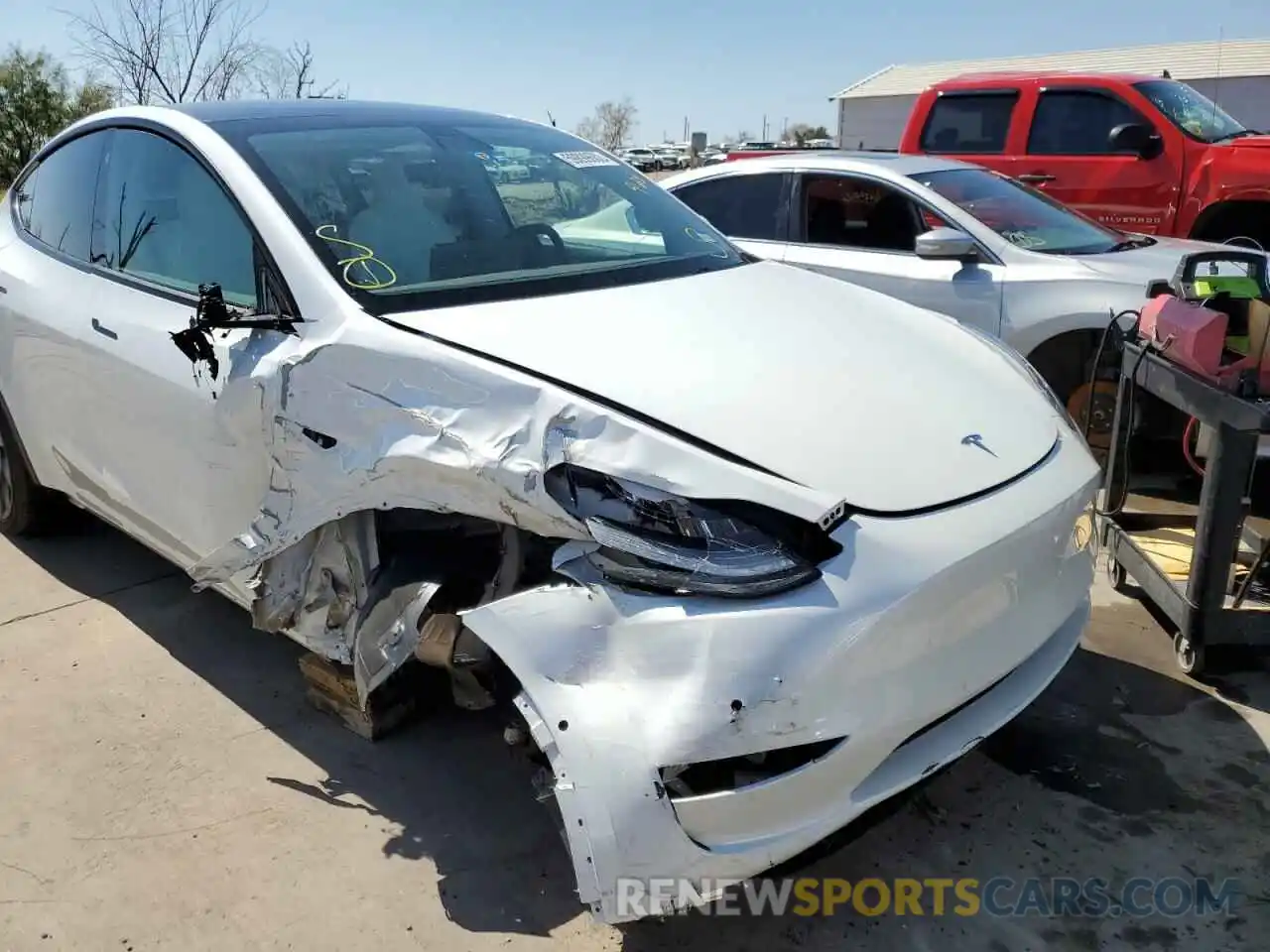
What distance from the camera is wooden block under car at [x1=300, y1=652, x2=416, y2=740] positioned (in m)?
2.89

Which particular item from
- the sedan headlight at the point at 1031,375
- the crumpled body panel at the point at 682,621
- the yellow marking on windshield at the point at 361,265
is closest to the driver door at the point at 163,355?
the yellow marking on windshield at the point at 361,265

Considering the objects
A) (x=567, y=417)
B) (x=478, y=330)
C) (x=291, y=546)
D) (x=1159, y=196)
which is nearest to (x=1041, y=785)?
(x=567, y=417)

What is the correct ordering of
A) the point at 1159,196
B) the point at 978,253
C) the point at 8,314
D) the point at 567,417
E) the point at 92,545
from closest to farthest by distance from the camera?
the point at 567,417 → the point at 8,314 → the point at 92,545 → the point at 978,253 → the point at 1159,196

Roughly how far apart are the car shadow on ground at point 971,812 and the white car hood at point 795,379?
2.37ft

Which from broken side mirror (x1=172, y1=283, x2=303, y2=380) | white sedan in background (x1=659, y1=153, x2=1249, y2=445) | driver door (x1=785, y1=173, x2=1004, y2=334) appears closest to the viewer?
broken side mirror (x1=172, y1=283, x2=303, y2=380)

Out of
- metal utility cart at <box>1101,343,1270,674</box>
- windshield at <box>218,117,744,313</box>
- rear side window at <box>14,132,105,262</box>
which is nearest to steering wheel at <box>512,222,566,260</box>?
windshield at <box>218,117,744,313</box>

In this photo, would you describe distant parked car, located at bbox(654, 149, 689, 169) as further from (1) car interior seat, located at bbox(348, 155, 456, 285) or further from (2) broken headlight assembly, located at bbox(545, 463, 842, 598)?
(2) broken headlight assembly, located at bbox(545, 463, 842, 598)

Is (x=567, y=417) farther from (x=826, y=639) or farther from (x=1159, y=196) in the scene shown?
(x=1159, y=196)

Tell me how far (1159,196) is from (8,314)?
279 inches

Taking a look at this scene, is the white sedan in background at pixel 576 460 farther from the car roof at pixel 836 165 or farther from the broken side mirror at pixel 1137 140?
the broken side mirror at pixel 1137 140

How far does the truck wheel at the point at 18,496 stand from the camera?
4094 mm

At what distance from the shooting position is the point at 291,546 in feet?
8.57

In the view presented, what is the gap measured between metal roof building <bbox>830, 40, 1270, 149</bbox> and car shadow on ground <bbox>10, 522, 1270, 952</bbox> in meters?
12.3

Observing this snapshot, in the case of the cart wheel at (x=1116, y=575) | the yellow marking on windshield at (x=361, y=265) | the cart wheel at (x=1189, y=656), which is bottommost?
the cart wheel at (x=1116, y=575)
